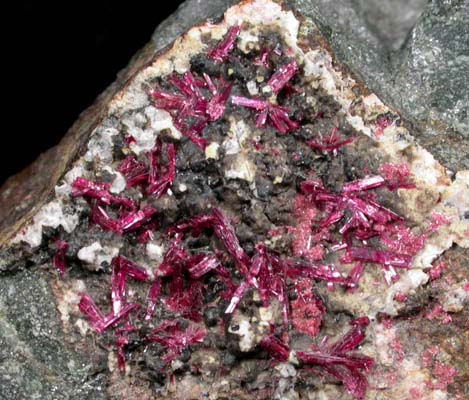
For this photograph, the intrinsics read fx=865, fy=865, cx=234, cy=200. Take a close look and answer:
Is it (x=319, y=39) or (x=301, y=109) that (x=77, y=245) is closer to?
(x=301, y=109)

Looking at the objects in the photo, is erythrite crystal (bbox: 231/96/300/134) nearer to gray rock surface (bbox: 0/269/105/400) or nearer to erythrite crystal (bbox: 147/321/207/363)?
erythrite crystal (bbox: 147/321/207/363)

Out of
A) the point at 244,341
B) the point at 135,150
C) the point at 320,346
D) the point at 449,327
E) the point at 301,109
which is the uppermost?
the point at 135,150

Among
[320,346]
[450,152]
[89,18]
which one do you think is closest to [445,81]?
[450,152]

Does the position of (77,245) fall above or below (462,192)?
above

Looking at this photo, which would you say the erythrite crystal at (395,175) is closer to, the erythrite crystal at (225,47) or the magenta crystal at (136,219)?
the erythrite crystal at (225,47)

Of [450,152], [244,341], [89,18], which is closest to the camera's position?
[244,341]

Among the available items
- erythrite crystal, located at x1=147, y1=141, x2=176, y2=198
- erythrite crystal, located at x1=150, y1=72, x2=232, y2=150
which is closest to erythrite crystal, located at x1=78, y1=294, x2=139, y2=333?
erythrite crystal, located at x1=147, y1=141, x2=176, y2=198

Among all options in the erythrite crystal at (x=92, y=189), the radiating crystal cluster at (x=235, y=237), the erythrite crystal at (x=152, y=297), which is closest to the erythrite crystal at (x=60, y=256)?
the radiating crystal cluster at (x=235, y=237)

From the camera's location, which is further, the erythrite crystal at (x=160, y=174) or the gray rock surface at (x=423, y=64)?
the gray rock surface at (x=423, y=64)
